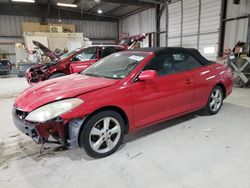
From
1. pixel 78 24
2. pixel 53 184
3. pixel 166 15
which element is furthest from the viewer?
pixel 78 24

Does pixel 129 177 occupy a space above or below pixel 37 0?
below

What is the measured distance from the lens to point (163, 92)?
2.58 metres

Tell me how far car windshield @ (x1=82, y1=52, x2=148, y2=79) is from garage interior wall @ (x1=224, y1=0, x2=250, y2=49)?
680cm

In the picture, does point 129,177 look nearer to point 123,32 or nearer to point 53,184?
point 53,184

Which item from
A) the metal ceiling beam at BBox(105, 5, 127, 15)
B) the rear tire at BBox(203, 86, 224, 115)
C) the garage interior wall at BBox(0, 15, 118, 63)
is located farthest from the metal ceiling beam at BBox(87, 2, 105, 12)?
the rear tire at BBox(203, 86, 224, 115)

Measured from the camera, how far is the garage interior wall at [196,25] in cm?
862

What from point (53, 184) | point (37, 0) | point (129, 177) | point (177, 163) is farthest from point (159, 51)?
point (37, 0)

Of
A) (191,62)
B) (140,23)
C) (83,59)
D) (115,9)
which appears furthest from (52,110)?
(115,9)

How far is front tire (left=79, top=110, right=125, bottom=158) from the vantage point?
2.05 m

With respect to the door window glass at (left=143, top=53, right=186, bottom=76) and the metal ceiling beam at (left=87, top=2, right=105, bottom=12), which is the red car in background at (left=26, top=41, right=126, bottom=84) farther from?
the metal ceiling beam at (left=87, top=2, right=105, bottom=12)

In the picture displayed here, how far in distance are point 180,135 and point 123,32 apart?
46.9ft

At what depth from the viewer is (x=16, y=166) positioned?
6.93 ft

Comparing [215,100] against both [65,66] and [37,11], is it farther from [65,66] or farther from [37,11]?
[37,11]

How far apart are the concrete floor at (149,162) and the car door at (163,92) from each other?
361mm
